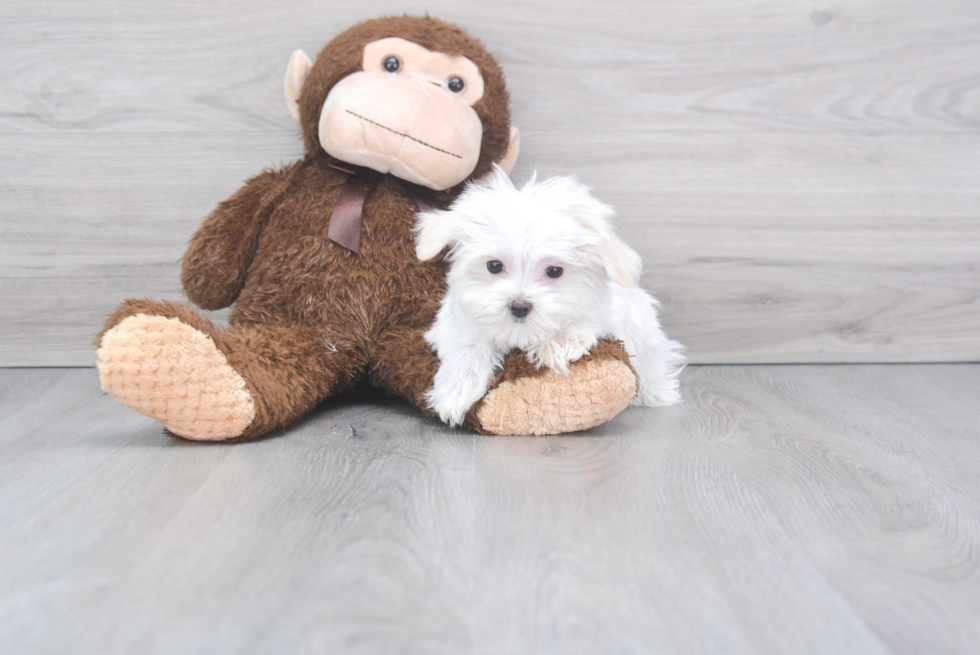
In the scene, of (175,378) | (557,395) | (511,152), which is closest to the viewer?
(175,378)

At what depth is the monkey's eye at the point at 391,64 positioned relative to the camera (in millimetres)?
1137

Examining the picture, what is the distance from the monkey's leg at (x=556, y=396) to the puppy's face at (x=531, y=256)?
2.0 inches

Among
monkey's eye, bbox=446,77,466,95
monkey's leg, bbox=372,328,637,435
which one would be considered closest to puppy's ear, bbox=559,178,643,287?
monkey's leg, bbox=372,328,637,435

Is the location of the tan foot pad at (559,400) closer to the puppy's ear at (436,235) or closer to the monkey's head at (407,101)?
the puppy's ear at (436,235)

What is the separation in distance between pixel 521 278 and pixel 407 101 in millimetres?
327

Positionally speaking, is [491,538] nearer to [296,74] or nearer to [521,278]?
[521,278]

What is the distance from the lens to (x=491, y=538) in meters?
0.70

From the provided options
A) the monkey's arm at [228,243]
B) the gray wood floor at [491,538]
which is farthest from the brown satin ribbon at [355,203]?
the gray wood floor at [491,538]

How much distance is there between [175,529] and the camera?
72 cm

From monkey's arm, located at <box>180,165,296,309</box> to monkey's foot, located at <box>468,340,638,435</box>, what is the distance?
439mm

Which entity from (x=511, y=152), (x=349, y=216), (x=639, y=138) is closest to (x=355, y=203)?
(x=349, y=216)

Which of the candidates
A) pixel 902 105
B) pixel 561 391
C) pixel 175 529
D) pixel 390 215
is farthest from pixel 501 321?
pixel 902 105

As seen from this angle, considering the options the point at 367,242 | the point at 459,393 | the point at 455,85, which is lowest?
the point at 459,393

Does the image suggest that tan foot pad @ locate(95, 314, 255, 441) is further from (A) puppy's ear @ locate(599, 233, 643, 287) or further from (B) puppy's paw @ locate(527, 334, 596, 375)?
(A) puppy's ear @ locate(599, 233, 643, 287)
